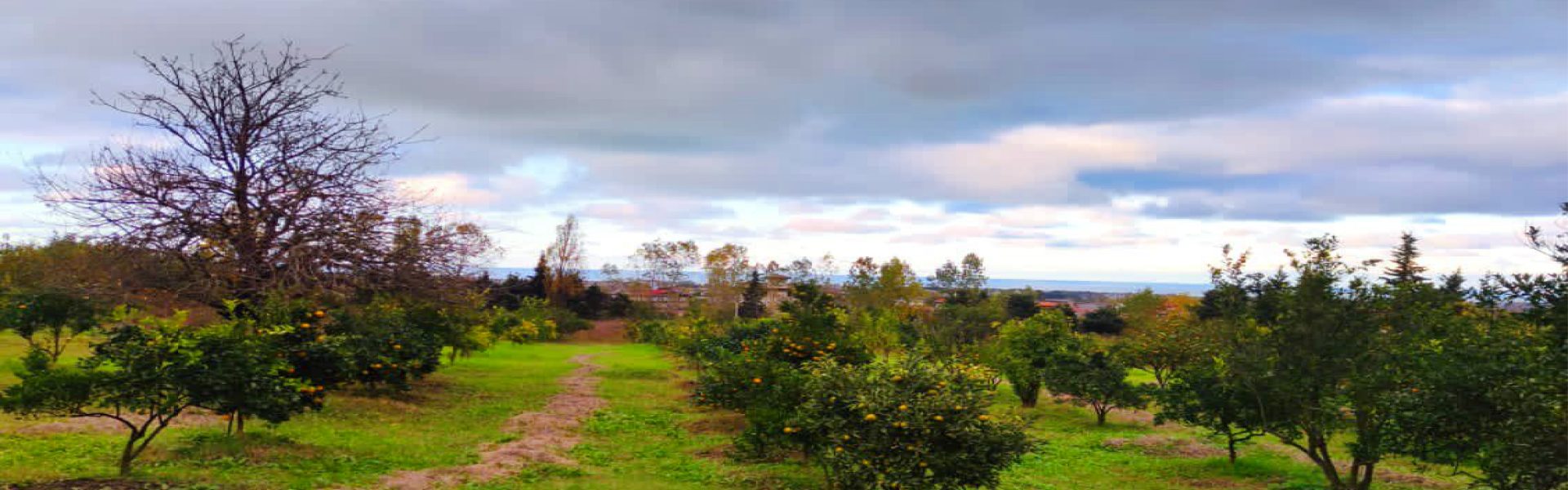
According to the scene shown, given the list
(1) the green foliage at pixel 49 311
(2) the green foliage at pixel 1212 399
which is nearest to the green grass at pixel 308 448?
(1) the green foliage at pixel 49 311

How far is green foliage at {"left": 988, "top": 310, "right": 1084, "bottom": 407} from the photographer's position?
866 inches

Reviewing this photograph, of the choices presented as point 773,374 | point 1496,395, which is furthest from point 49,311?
point 1496,395

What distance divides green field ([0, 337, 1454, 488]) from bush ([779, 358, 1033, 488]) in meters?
0.72

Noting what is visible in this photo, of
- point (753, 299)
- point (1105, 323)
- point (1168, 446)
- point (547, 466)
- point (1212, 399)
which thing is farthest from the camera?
point (753, 299)

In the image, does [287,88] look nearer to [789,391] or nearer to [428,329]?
[428,329]

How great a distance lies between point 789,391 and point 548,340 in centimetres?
4449

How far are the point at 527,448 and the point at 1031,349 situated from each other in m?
14.8

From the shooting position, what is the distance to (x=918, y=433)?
315 inches

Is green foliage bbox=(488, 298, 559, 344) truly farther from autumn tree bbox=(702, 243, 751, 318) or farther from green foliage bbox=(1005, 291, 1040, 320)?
green foliage bbox=(1005, 291, 1040, 320)

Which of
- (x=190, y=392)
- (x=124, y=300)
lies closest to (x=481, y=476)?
(x=190, y=392)

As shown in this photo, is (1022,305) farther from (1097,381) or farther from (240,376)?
(240,376)

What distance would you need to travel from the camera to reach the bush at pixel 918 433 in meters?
7.92

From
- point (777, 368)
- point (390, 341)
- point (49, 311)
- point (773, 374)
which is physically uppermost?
point (49, 311)

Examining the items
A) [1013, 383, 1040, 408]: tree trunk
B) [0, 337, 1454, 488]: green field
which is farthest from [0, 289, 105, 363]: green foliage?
[1013, 383, 1040, 408]: tree trunk
